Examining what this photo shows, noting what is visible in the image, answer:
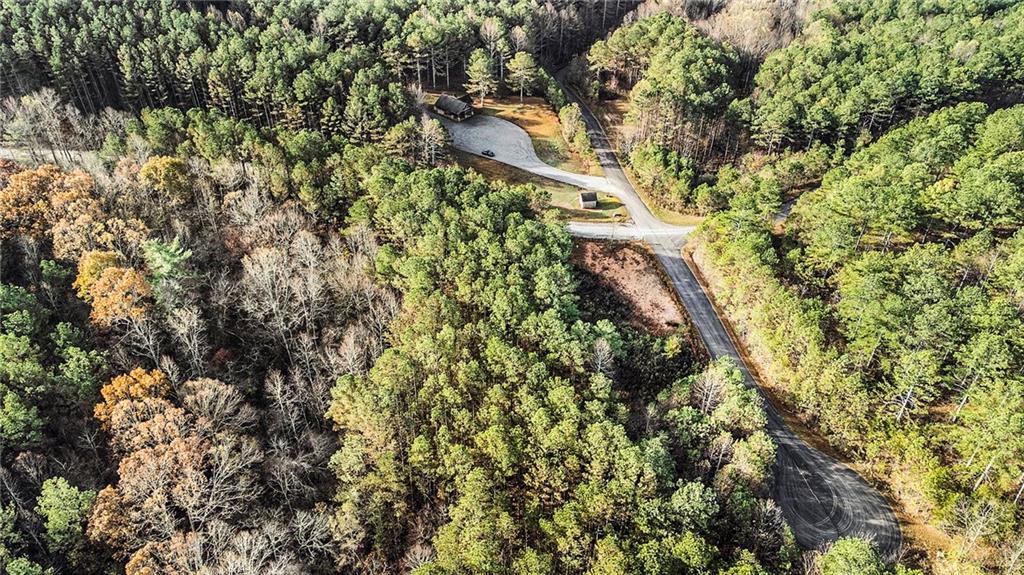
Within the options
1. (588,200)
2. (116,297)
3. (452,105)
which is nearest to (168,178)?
(116,297)

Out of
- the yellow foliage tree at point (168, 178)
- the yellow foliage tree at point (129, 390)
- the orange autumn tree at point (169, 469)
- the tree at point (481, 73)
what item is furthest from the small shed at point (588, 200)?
the yellow foliage tree at point (129, 390)

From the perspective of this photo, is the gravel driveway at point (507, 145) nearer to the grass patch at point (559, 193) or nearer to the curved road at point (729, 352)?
the curved road at point (729, 352)

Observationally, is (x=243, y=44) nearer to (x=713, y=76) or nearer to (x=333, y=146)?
(x=333, y=146)

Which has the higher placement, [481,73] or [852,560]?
[481,73]

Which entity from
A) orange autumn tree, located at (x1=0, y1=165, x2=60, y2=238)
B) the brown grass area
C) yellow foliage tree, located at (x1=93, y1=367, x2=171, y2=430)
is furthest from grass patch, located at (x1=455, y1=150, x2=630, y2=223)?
orange autumn tree, located at (x1=0, y1=165, x2=60, y2=238)

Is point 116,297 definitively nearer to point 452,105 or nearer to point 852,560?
point 852,560

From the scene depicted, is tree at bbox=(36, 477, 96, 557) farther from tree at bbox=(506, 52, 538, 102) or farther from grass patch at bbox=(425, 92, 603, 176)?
tree at bbox=(506, 52, 538, 102)
